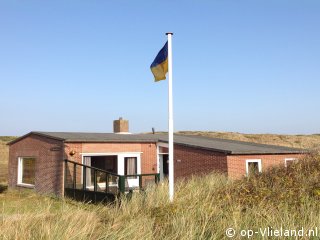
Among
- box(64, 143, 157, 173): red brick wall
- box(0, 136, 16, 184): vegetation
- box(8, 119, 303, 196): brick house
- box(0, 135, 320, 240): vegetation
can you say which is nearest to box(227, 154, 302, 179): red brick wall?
box(8, 119, 303, 196): brick house

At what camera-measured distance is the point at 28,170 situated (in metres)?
22.4

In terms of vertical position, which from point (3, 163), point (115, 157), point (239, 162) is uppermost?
point (115, 157)

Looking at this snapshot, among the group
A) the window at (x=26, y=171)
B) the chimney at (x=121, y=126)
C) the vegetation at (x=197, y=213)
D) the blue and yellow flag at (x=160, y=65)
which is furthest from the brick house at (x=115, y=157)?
the blue and yellow flag at (x=160, y=65)

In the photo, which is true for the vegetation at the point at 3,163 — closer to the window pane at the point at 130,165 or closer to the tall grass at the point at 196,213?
the window pane at the point at 130,165

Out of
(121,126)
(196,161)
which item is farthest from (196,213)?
(121,126)

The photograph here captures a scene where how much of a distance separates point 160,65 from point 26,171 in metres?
14.9

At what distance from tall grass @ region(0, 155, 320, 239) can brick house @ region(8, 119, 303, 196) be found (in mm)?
7332

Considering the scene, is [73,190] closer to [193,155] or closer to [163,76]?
[193,155]

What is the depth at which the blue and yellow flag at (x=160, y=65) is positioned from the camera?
36.1 feet

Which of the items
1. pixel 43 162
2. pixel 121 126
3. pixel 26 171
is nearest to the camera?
pixel 43 162

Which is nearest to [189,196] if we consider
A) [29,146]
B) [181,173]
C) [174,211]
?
[174,211]

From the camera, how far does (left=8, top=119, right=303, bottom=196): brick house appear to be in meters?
19.2

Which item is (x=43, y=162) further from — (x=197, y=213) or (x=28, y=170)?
(x=197, y=213)

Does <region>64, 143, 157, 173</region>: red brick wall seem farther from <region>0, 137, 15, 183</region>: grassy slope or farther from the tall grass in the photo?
<region>0, 137, 15, 183</region>: grassy slope
